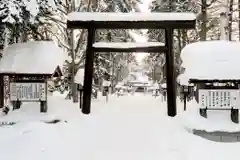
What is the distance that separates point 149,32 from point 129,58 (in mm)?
13562

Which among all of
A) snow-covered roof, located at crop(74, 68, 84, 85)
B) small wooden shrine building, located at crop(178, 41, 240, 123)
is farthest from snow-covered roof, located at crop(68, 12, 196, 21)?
snow-covered roof, located at crop(74, 68, 84, 85)

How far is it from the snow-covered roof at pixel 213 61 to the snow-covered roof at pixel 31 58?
14.7 feet

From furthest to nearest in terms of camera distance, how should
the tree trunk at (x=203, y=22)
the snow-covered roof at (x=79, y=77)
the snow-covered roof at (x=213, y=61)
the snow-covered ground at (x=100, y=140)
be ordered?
the tree trunk at (x=203, y=22), the snow-covered roof at (x=79, y=77), the snow-covered roof at (x=213, y=61), the snow-covered ground at (x=100, y=140)

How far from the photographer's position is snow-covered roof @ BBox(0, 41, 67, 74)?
40.1 ft

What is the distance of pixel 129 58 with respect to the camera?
138 ft

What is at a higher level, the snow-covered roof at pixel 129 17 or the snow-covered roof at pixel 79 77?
the snow-covered roof at pixel 129 17

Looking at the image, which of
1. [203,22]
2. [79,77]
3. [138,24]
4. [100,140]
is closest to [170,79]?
[138,24]

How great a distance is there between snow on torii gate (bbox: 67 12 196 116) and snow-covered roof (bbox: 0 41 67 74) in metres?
1.12

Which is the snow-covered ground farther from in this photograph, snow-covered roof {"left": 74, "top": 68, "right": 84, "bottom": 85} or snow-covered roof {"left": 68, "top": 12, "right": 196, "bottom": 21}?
snow-covered roof {"left": 74, "top": 68, "right": 84, "bottom": 85}

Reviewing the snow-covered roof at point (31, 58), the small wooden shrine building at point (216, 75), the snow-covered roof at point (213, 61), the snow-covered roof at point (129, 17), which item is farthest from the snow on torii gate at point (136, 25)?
the small wooden shrine building at point (216, 75)

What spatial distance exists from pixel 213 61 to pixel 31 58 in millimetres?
5931

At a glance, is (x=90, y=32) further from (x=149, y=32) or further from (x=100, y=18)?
(x=149, y=32)

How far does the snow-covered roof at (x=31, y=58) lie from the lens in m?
12.2

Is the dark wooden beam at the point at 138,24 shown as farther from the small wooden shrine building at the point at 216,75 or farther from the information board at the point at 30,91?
the information board at the point at 30,91
